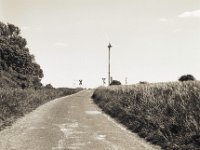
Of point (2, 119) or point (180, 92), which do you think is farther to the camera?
point (2, 119)

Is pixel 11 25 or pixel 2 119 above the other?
pixel 11 25

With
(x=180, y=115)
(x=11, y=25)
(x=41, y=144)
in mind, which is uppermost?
(x=11, y=25)

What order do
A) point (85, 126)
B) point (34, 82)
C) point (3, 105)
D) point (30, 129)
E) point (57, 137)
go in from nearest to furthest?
point (57, 137)
point (30, 129)
point (85, 126)
point (3, 105)
point (34, 82)

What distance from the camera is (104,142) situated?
1349cm

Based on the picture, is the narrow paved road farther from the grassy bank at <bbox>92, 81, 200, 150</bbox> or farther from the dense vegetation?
the dense vegetation

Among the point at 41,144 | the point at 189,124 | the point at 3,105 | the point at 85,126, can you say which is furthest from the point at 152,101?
the point at 3,105

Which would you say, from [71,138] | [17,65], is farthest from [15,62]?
[71,138]

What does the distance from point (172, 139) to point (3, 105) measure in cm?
1408

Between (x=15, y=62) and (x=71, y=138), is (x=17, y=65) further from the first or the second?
(x=71, y=138)

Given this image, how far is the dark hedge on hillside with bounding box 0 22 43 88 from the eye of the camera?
49.3 meters

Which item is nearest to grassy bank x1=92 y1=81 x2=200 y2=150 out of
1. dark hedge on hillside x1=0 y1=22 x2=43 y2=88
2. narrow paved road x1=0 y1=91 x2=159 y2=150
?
narrow paved road x1=0 y1=91 x2=159 y2=150

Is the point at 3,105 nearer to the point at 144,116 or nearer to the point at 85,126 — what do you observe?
the point at 85,126

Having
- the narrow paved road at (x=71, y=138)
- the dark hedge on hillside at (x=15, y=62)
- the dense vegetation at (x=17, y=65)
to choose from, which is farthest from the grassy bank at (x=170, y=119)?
the dark hedge on hillside at (x=15, y=62)

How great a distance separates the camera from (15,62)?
5153 cm
